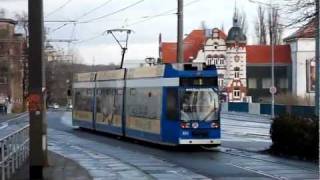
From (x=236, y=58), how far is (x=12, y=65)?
4890 cm

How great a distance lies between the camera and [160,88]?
94.2ft

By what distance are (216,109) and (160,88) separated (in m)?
2.45

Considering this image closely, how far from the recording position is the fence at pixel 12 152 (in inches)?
666

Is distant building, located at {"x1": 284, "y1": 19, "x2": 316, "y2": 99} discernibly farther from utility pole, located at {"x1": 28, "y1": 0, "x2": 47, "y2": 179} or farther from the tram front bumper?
utility pole, located at {"x1": 28, "y1": 0, "x2": 47, "y2": 179}

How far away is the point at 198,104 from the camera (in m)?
27.7

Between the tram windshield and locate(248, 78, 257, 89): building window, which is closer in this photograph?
the tram windshield

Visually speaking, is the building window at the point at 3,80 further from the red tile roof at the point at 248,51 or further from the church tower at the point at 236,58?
the church tower at the point at 236,58

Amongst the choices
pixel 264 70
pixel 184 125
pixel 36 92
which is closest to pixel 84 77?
pixel 184 125

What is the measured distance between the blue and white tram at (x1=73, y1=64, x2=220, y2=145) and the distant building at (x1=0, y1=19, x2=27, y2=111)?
5072 centimetres

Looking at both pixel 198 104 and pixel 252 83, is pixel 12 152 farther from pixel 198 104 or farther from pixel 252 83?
pixel 252 83

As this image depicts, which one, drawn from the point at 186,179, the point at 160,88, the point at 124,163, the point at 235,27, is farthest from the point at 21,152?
the point at 235,27

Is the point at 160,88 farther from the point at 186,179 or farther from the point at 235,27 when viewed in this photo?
the point at 235,27

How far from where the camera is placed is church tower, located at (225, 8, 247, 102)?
138250mm

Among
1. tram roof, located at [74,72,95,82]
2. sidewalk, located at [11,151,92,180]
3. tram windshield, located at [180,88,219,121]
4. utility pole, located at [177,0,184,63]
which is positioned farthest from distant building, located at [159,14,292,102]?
sidewalk, located at [11,151,92,180]
